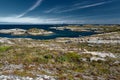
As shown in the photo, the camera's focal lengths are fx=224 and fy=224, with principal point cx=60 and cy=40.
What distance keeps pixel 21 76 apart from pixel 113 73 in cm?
1306

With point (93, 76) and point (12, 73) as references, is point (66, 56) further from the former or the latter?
point (12, 73)

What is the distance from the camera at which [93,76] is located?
28.9m

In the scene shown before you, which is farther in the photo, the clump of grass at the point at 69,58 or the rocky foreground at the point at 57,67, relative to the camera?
the clump of grass at the point at 69,58

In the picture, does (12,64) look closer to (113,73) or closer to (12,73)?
(12,73)

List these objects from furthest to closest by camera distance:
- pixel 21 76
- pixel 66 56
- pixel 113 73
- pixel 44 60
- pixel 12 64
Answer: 1. pixel 66 56
2. pixel 44 60
3. pixel 12 64
4. pixel 113 73
5. pixel 21 76

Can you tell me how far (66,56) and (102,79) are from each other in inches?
553

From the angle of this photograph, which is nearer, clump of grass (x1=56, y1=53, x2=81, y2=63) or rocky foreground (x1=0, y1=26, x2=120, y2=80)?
rocky foreground (x1=0, y1=26, x2=120, y2=80)

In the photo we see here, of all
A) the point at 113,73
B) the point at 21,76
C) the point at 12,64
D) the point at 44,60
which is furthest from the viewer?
the point at 44,60

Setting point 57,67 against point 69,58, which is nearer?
point 57,67

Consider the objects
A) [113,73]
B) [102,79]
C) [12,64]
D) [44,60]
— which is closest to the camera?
[102,79]

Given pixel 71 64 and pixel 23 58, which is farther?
pixel 23 58

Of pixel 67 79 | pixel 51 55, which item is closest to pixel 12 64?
pixel 51 55

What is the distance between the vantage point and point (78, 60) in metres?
39.8

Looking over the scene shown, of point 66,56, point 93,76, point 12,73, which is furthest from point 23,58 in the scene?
point 93,76
